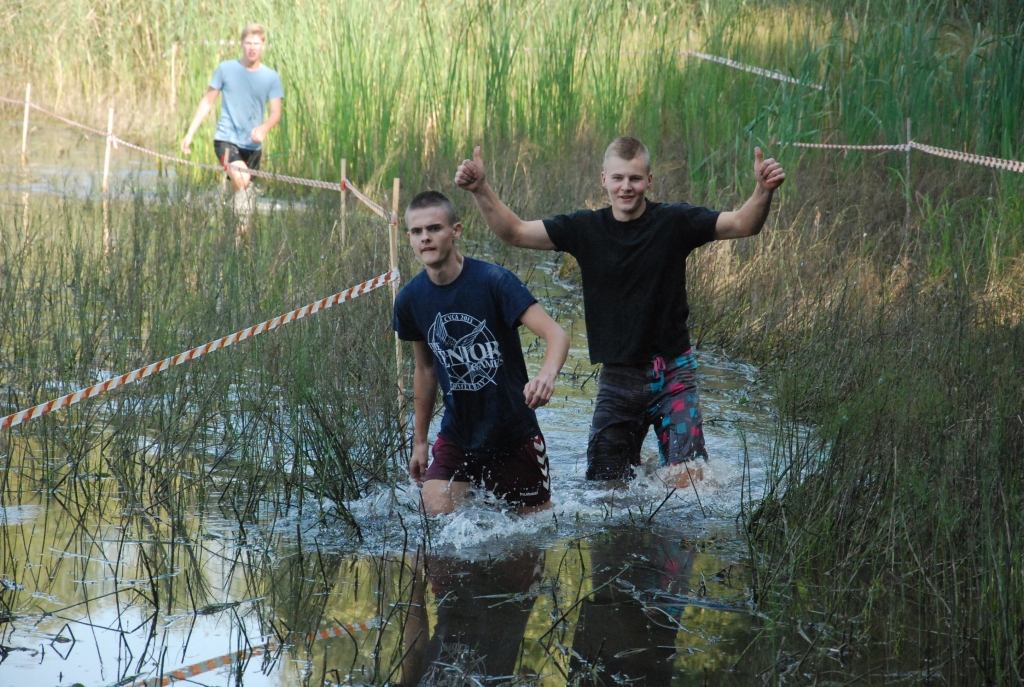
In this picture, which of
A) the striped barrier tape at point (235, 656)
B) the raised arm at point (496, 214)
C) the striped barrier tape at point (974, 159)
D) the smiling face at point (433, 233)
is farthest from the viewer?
the striped barrier tape at point (974, 159)

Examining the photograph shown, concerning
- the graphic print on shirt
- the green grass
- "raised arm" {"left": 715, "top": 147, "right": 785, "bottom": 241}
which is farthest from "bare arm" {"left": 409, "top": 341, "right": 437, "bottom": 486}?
"raised arm" {"left": 715, "top": 147, "right": 785, "bottom": 241}

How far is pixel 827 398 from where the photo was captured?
5652 millimetres

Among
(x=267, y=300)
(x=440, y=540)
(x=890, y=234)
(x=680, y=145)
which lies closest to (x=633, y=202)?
(x=440, y=540)

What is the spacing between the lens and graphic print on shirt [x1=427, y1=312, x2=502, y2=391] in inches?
177

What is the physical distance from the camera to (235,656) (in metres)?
3.27

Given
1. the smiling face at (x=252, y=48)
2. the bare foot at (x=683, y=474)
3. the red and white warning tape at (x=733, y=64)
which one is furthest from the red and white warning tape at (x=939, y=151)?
the smiling face at (x=252, y=48)

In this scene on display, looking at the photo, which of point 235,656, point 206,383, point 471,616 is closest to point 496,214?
point 206,383

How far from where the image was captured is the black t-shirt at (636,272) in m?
4.87

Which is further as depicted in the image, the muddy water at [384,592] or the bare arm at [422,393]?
the bare arm at [422,393]

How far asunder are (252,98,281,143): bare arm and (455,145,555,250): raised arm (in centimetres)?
625

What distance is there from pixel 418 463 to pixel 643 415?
105 centimetres

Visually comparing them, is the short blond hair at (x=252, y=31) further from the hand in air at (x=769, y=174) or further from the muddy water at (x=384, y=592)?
the hand in air at (x=769, y=174)

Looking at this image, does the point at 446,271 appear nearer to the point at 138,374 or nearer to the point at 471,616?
the point at 138,374

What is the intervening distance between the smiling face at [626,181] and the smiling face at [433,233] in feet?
2.61
